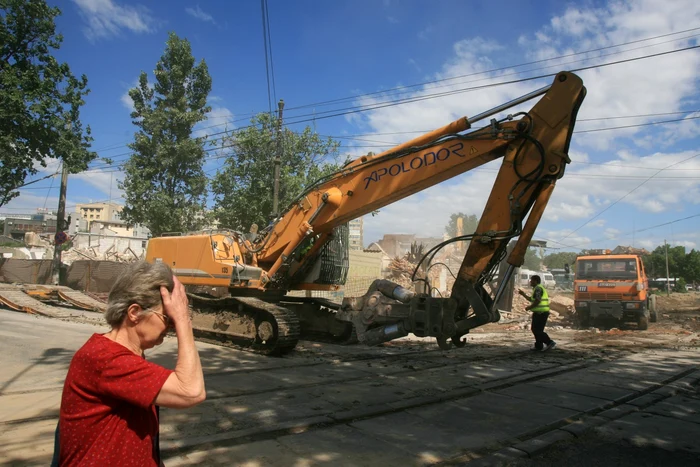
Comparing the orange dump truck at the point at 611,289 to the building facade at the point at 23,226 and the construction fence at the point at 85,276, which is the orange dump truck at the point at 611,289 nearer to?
the construction fence at the point at 85,276

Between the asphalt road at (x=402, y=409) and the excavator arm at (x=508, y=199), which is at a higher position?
the excavator arm at (x=508, y=199)

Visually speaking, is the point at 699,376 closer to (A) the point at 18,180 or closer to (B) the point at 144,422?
(B) the point at 144,422

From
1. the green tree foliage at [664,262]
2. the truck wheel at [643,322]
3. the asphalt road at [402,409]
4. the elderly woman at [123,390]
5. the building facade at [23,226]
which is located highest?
the building facade at [23,226]

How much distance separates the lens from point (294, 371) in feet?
24.4

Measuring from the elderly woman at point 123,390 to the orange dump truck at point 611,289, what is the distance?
16656 mm

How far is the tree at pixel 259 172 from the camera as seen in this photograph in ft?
68.8

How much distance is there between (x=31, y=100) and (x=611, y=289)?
22.8m

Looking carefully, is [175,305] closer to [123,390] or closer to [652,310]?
[123,390]

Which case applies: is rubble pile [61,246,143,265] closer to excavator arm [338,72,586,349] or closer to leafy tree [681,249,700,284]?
excavator arm [338,72,586,349]

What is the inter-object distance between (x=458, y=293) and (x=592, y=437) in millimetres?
2601

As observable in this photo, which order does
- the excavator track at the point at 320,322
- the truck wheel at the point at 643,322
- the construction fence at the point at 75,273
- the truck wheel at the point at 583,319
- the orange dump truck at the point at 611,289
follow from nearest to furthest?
the excavator track at the point at 320,322
the orange dump truck at the point at 611,289
the truck wheel at the point at 643,322
the truck wheel at the point at 583,319
the construction fence at the point at 75,273

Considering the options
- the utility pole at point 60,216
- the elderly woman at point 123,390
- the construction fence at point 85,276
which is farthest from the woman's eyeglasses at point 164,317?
the utility pole at point 60,216

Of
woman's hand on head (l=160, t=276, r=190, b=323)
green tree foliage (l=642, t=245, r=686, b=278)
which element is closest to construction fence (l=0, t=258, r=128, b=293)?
woman's hand on head (l=160, t=276, r=190, b=323)

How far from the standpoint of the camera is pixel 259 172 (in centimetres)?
2106
